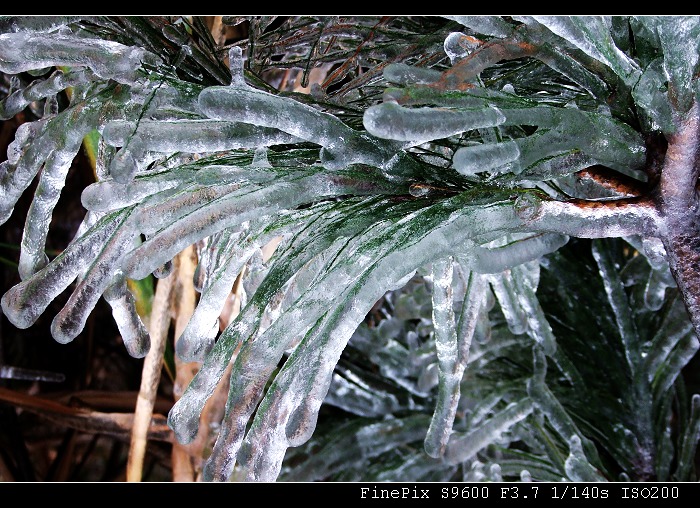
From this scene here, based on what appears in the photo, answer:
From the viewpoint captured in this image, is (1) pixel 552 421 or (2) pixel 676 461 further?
(2) pixel 676 461

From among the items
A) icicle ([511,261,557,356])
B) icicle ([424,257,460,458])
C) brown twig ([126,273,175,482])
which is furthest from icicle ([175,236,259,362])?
brown twig ([126,273,175,482])

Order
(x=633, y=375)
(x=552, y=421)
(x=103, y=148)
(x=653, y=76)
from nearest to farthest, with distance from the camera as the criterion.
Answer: (x=653, y=76) < (x=103, y=148) < (x=552, y=421) < (x=633, y=375)

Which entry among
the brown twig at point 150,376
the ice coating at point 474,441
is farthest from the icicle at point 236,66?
the brown twig at point 150,376

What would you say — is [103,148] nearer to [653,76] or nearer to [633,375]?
[653,76]

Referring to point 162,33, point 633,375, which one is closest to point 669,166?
point 162,33

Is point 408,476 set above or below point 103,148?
below

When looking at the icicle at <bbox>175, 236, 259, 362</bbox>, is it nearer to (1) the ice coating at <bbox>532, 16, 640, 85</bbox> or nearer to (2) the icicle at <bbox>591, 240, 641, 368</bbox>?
(1) the ice coating at <bbox>532, 16, 640, 85</bbox>

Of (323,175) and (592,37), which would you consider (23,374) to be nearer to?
(323,175)
